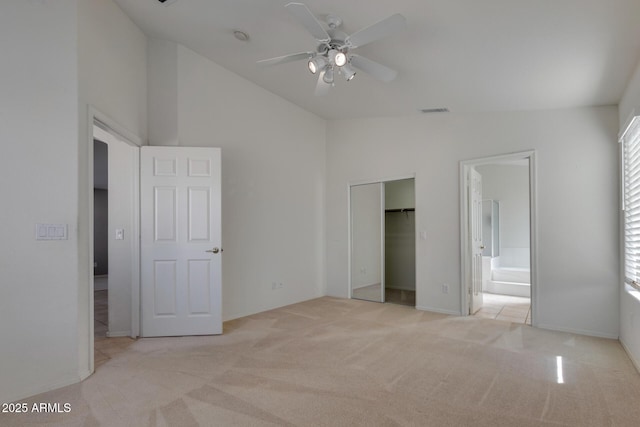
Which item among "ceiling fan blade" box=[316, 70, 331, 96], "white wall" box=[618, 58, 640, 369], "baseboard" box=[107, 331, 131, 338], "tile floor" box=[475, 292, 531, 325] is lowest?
"tile floor" box=[475, 292, 531, 325]

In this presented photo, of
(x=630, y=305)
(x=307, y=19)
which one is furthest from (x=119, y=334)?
(x=630, y=305)

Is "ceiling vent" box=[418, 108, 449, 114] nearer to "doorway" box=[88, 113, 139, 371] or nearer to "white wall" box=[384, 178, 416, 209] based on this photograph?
"white wall" box=[384, 178, 416, 209]

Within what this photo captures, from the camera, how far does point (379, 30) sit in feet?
8.27

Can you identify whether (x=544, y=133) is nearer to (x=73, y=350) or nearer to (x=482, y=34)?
(x=482, y=34)

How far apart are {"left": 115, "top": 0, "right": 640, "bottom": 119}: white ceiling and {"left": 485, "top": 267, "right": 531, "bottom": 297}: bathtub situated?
11.2 feet

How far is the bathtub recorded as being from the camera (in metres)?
6.14

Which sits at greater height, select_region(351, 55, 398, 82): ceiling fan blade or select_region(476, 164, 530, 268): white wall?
select_region(351, 55, 398, 82): ceiling fan blade

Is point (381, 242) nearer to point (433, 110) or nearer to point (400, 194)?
point (400, 194)

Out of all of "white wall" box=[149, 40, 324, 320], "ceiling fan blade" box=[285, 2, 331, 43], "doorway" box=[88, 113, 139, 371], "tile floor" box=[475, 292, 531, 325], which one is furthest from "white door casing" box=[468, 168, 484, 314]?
"doorway" box=[88, 113, 139, 371]

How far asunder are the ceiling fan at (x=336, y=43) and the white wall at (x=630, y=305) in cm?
207

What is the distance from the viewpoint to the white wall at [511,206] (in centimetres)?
722

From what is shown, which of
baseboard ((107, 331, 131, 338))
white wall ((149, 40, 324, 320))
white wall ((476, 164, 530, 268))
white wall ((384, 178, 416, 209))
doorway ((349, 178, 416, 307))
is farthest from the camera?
white wall ((476, 164, 530, 268))

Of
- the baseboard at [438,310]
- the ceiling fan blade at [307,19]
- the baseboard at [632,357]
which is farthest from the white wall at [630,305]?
the ceiling fan blade at [307,19]

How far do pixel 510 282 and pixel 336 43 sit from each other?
5585 millimetres
